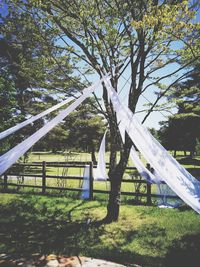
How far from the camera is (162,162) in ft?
19.5

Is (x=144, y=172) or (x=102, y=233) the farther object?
(x=144, y=172)

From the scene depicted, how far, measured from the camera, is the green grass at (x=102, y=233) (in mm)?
5648

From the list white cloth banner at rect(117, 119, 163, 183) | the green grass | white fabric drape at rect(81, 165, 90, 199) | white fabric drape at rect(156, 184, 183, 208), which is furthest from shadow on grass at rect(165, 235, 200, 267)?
white fabric drape at rect(81, 165, 90, 199)

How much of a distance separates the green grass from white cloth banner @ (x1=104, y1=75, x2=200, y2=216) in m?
1.23

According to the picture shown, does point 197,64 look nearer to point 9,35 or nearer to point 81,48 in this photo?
point 81,48

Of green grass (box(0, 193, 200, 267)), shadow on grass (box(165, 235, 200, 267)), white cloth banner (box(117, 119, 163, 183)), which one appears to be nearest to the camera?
shadow on grass (box(165, 235, 200, 267))

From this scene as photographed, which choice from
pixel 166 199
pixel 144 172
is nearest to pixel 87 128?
pixel 144 172

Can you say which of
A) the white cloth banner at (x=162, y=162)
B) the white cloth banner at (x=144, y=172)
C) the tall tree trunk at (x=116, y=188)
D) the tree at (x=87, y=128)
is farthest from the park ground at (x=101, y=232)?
the tree at (x=87, y=128)

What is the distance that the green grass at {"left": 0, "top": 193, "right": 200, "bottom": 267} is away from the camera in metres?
5.65

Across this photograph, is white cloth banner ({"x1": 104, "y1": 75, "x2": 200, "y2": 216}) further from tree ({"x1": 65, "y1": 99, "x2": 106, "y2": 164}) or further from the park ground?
tree ({"x1": 65, "y1": 99, "x2": 106, "y2": 164})

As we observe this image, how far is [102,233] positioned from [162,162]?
2.40m

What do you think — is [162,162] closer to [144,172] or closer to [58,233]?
[58,233]

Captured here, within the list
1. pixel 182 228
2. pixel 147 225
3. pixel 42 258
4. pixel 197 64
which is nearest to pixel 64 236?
pixel 42 258

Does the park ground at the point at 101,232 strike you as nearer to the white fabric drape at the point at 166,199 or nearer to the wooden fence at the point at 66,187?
the white fabric drape at the point at 166,199
